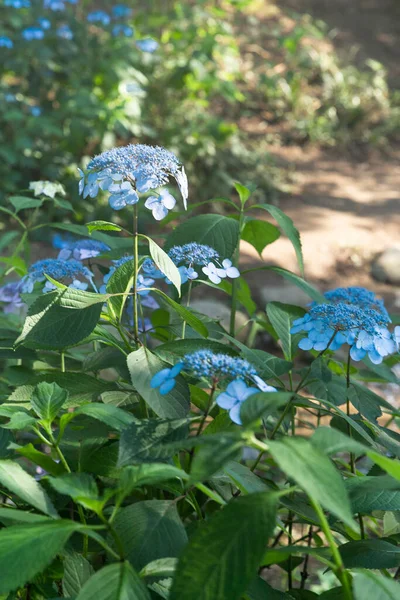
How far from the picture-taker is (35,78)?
4805 millimetres

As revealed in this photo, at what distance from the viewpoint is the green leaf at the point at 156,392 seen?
96cm

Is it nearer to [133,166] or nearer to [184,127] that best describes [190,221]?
[133,166]

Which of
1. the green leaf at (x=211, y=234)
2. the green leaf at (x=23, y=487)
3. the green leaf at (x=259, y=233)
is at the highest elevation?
the green leaf at (x=211, y=234)

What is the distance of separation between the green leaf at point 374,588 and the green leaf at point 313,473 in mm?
79

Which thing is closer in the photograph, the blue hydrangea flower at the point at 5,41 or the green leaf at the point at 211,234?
the green leaf at the point at 211,234

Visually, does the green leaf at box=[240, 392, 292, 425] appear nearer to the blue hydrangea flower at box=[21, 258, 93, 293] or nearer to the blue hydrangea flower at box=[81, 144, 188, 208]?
the blue hydrangea flower at box=[81, 144, 188, 208]

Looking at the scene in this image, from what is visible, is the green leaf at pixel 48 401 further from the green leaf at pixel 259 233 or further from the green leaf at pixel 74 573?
the green leaf at pixel 259 233

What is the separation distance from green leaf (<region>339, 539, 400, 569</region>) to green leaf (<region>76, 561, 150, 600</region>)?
32cm

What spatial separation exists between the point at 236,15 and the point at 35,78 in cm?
306

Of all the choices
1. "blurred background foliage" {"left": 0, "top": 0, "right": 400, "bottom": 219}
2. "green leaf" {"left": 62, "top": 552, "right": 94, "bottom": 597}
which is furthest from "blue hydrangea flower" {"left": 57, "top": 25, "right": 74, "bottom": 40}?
"green leaf" {"left": 62, "top": 552, "right": 94, "bottom": 597}

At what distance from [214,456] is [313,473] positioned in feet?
0.31

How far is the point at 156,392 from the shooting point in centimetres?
98

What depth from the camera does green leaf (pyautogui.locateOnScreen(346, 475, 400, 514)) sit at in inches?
35.9

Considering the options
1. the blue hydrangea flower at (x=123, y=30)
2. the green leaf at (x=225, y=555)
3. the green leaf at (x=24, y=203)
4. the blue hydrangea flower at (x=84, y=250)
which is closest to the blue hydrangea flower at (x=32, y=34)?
the blue hydrangea flower at (x=123, y=30)
